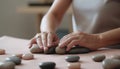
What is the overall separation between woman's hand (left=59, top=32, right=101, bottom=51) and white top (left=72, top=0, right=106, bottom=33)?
0.24 meters

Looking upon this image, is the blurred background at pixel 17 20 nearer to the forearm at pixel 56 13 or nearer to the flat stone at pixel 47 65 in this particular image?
the forearm at pixel 56 13

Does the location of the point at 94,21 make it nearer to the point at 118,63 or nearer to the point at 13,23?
the point at 118,63

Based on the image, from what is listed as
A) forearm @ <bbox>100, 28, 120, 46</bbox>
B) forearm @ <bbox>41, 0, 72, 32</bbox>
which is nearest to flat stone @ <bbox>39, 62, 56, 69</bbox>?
forearm @ <bbox>100, 28, 120, 46</bbox>

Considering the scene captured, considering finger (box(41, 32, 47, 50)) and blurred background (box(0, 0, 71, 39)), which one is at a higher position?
blurred background (box(0, 0, 71, 39))

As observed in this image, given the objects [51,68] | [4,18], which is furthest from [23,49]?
[4,18]

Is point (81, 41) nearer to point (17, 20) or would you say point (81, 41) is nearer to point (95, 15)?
point (95, 15)

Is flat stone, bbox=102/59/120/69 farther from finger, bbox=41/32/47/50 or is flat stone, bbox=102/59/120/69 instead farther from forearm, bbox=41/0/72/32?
forearm, bbox=41/0/72/32

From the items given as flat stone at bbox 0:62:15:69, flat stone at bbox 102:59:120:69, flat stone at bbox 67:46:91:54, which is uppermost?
flat stone at bbox 67:46:91:54

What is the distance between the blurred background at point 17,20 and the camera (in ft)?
9.83

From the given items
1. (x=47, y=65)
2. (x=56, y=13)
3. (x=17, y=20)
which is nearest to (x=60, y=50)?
(x=47, y=65)

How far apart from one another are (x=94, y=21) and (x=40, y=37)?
0.28m

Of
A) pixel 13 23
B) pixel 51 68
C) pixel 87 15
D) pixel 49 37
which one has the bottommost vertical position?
pixel 51 68

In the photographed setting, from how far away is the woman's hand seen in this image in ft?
3.11

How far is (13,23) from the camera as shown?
305 cm
